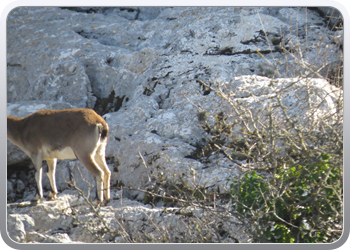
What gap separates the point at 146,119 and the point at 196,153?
2.72 feet

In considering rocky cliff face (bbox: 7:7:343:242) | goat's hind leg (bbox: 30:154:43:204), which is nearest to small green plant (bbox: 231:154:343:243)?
rocky cliff face (bbox: 7:7:343:242)

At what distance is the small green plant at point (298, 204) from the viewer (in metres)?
3.17

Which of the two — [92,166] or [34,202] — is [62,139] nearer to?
[92,166]

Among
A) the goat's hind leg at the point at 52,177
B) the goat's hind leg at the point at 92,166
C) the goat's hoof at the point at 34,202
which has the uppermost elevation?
the goat's hind leg at the point at 92,166

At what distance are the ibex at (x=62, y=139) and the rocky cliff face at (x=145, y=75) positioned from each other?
181 millimetres

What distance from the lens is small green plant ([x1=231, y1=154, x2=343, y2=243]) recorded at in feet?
10.4

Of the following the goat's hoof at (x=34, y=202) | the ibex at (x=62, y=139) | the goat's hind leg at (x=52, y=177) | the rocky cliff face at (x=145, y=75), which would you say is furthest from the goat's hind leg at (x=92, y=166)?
the goat's hoof at (x=34, y=202)

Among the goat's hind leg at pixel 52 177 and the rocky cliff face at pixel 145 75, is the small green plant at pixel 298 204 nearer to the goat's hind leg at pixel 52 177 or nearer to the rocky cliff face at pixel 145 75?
the rocky cliff face at pixel 145 75

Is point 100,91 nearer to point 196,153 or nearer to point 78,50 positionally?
point 78,50

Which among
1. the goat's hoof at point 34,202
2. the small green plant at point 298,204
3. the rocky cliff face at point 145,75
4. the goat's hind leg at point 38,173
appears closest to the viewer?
the small green plant at point 298,204

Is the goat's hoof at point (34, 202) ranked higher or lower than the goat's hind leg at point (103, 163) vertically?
lower

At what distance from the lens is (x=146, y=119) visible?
4875 millimetres

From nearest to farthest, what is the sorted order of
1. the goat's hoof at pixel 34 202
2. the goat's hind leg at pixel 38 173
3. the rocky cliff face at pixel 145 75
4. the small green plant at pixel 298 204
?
1. the small green plant at pixel 298 204
2. the rocky cliff face at pixel 145 75
3. the goat's hoof at pixel 34 202
4. the goat's hind leg at pixel 38 173

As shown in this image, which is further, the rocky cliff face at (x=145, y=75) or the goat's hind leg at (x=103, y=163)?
the goat's hind leg at (x=103, y=163)
